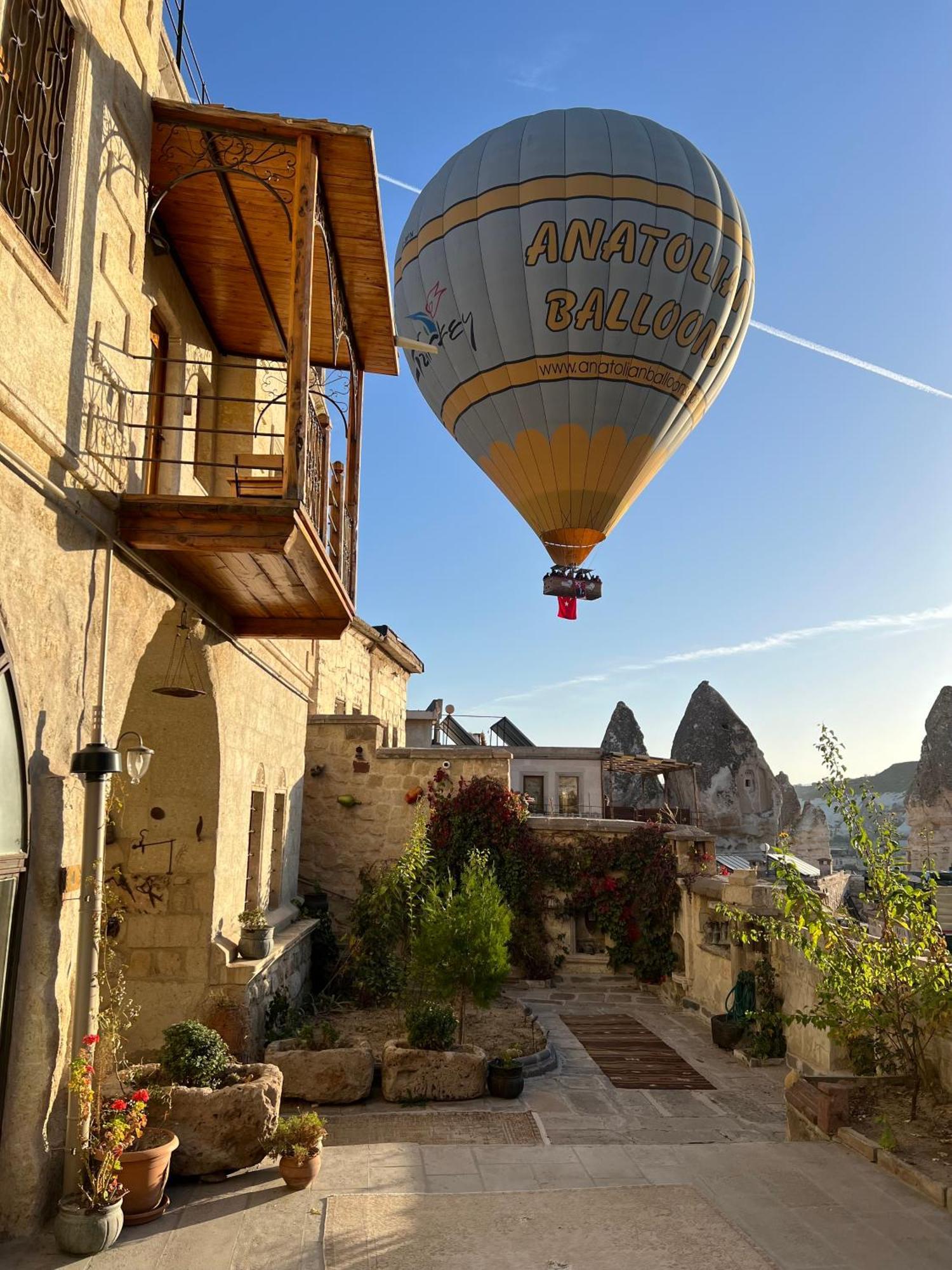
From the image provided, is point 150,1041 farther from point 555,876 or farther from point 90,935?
point 555,876

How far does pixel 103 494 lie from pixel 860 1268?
18.9ft

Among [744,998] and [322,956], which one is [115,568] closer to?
[322,956]

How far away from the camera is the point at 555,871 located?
15508mm

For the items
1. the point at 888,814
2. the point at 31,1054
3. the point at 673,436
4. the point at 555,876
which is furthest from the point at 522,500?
the point at 31,1054

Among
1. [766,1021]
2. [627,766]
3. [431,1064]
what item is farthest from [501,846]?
[627,766]

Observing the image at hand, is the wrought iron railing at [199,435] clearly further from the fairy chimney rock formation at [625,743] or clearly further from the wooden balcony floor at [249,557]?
the fairy chimney rock formation at [625,743]

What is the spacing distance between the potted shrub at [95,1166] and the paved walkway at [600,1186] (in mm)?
96

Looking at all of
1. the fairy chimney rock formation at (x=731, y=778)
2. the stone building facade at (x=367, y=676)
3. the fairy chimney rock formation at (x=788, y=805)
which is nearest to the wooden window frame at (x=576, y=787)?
the stone building facade at (x=367, y=676)

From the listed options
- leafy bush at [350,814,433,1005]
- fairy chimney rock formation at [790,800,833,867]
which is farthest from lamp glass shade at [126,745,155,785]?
fairy chimney rock formation at [790,800,833,867]

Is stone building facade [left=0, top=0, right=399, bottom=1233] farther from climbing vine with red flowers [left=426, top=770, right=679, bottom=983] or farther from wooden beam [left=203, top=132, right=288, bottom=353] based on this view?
climbing vine with red flowers [left=426, top=770, right=679, bottom=983]

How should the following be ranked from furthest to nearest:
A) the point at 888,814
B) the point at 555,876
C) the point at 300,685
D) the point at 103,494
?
the point at 555,876 < the point at 300,685 < the point at 888,814 < the point at 103,494

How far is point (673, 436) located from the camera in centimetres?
1788

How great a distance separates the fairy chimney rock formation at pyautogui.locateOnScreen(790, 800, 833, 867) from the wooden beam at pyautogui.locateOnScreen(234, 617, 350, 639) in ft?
169

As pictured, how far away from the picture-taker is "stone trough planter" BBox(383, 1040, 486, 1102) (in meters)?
8.40
